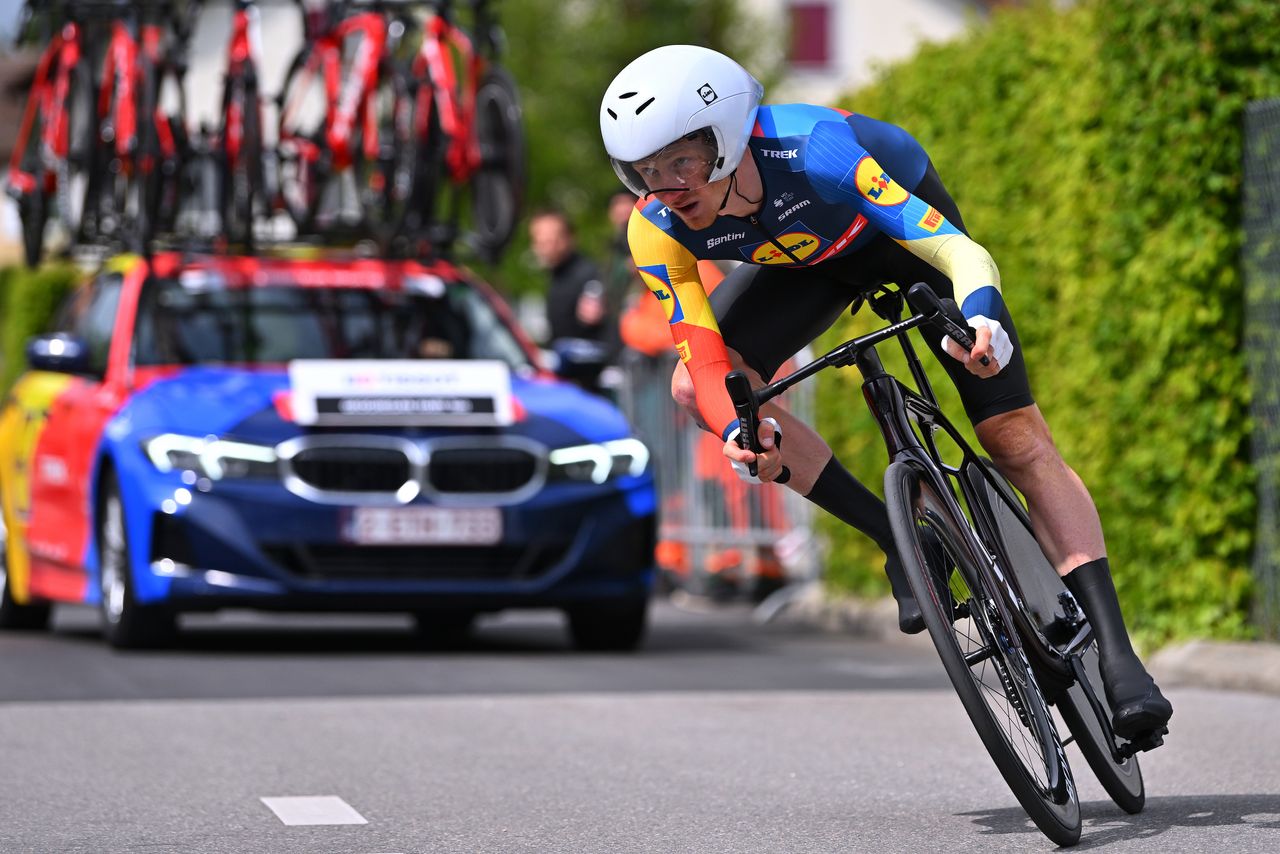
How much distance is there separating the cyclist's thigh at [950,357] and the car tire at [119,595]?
17.6 ft

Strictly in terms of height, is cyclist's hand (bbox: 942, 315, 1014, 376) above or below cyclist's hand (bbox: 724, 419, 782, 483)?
above

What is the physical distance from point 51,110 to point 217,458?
3.49 metres

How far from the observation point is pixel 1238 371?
9.21 metres

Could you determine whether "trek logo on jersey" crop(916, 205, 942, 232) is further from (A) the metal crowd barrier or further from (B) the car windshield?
(A) the metal crowd barrier

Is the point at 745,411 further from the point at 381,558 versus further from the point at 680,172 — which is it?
the point at 381,558

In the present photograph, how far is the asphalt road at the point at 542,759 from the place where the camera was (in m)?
5.74

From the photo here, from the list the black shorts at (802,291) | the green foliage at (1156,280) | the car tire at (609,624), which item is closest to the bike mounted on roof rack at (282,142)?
Result: the car tire at (609,624)

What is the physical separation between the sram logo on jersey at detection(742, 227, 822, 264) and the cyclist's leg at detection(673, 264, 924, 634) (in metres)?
0.22

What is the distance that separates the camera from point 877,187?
548cm

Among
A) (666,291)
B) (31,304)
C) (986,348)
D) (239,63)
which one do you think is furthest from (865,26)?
(986,348)

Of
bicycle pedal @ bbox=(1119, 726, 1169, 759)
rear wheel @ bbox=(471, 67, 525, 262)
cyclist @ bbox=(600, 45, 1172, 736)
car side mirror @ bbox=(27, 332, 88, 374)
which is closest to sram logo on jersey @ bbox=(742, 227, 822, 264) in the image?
cyclist @ bbox=(600, 45, 1172, 736)

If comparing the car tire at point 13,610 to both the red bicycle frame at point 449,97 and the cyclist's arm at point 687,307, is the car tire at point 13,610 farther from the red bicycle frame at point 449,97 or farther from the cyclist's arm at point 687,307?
the cyclist's arm at point 687,307

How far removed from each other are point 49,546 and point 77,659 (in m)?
1.16

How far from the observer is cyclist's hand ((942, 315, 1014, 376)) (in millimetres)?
5059
